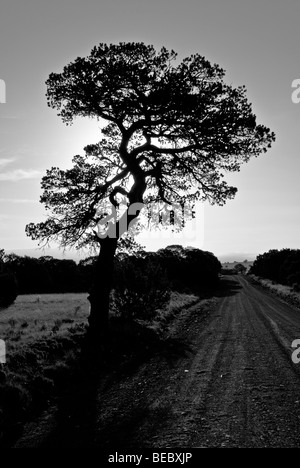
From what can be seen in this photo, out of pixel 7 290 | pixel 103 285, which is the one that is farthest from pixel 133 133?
pixel 7 290

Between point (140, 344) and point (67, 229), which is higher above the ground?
point (67, 229)

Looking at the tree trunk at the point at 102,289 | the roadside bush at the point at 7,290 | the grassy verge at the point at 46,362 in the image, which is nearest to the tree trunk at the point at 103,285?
the tree trunk at the point at 102,289

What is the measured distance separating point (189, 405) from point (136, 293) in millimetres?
10989

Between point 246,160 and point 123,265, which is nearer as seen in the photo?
point 246,160

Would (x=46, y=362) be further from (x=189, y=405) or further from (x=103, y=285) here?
(x=189, y=405)

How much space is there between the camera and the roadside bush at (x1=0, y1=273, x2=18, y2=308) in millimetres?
35047

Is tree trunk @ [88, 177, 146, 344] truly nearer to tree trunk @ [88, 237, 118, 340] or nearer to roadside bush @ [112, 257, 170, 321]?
tree trunk @ [88, 237, 118, 340]

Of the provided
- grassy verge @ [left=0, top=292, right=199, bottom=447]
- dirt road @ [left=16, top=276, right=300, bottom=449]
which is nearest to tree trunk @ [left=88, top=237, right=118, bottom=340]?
grassy verge @ [left=0, top=292, right=199, bottom=447]

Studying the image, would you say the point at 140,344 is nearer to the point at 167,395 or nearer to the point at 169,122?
the point at 167,395

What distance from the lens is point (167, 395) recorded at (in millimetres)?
9070

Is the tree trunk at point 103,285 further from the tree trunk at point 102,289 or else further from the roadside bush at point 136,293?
the roadside bush at point 136,293

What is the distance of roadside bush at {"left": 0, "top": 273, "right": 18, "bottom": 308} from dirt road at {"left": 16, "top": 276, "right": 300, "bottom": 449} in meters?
25.7

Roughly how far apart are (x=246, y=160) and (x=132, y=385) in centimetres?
1025
